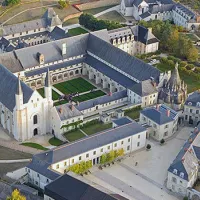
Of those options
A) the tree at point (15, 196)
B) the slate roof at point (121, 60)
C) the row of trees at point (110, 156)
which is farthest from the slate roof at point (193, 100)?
the tree at point (15, 196)

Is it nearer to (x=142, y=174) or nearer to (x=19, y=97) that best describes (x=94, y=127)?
(x=19, y=97)

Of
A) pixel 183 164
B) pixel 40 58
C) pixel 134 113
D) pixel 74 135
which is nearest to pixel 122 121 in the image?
pixel 74 135

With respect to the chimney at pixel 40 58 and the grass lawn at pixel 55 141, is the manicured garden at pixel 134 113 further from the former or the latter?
the chimney at pixel 40 58

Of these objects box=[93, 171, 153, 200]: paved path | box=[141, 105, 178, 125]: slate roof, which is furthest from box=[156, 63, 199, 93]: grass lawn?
box=[93, 171, 153, 200]: paved path

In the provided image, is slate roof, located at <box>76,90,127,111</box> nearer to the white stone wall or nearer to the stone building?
the stone building

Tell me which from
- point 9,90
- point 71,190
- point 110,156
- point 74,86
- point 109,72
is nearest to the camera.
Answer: point 71,190
